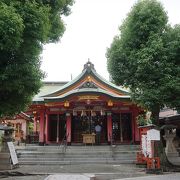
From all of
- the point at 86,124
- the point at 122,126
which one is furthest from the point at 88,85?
the point at 122,126

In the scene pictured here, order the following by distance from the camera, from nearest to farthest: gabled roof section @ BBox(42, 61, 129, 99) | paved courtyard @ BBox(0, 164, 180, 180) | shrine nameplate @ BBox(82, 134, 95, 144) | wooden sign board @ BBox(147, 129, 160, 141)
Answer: paved courtyard @ BBox(0, 164, 180, 180) → wooden sign board @ BBox(147, 129, 160, 141) → shrine nameplate @ BBox(82, 134, 95, 144) → gabled roof section @ BBox(42, 61, 129, 99)

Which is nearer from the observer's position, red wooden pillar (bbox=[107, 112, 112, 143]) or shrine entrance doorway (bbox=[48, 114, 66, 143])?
red wooden pillar (bbox=[107, 112, 112, 143])

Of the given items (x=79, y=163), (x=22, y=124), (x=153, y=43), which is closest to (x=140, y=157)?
(x=79, y=163)

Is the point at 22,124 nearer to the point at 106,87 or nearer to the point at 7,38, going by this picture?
the point at 106,87

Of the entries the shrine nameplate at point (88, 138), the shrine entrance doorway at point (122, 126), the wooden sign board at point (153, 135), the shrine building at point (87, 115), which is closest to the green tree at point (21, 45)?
the wooden sign board at point (153, 135)

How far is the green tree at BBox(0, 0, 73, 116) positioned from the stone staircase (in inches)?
351

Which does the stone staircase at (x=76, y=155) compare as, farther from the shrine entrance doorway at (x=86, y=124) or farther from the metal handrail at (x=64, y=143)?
the shrine entrance doorway at (x=86, y=124)

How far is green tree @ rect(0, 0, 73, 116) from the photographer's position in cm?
869

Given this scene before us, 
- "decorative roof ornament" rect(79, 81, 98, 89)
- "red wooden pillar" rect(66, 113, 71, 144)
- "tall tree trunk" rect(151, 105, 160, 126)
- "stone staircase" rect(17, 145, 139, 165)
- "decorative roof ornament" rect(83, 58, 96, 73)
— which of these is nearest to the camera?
"tall tree trunk" rect(151, 105, 160, 126)

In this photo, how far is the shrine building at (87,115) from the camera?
25.4 meters

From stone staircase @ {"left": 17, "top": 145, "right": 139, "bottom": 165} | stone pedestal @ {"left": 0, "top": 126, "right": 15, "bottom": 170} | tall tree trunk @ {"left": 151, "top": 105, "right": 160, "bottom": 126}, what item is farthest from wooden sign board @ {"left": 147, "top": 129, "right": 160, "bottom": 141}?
stone pedestal @ {"left": 0, "top": 126, "right": 15, "bottom": 170}

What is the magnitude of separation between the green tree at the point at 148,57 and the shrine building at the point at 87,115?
7.44 meters

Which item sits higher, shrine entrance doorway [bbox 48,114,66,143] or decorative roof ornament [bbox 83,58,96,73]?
decorative roof ornament [bbox 83,58,96,73]

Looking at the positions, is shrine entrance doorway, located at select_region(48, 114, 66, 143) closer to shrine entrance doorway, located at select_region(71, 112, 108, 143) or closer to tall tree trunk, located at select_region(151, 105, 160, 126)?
shrine entrance doorway, located at select_region(71, 112, 108, 143)
